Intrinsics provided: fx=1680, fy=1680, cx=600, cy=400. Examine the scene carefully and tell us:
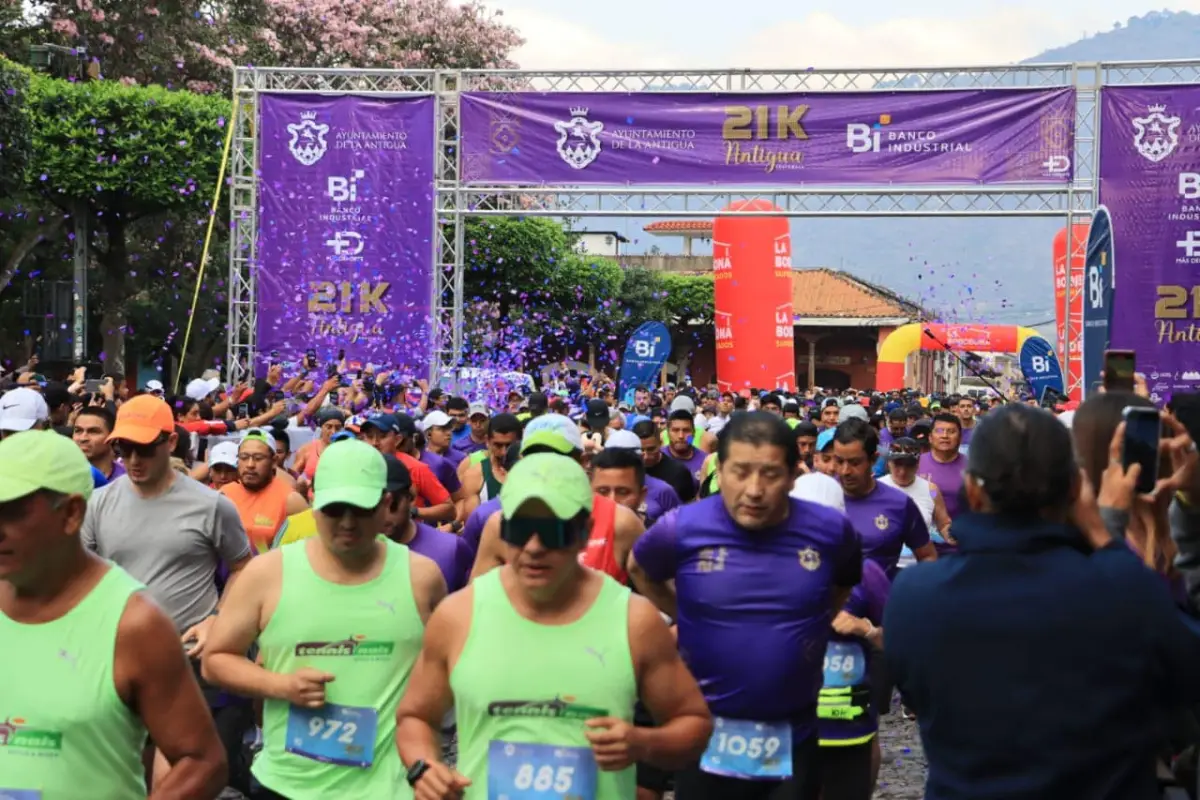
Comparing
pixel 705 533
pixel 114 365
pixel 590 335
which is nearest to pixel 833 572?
pixel 705 533

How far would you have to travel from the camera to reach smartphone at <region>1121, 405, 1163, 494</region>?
320cm

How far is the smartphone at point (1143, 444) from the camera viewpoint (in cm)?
320

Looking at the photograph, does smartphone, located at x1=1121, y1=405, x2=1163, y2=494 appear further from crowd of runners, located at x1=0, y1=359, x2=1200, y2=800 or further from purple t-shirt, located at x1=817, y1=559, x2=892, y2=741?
purple t-shirt, located at x1=817, y1=559, x2=892, y2=741

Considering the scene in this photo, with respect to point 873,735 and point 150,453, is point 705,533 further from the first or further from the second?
point 150,453

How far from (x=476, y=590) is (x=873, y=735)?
8.88 ft

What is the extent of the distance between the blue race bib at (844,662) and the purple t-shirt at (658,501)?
5.22 feet

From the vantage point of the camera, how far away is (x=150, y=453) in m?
6.19

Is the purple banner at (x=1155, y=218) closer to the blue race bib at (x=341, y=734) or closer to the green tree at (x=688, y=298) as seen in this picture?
the blue race bib at (x=341, y=734)

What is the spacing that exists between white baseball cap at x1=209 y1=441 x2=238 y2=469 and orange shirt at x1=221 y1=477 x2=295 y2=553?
66cm

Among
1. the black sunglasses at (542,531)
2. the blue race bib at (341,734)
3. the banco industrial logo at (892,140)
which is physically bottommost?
the blue race bib at (341,734)

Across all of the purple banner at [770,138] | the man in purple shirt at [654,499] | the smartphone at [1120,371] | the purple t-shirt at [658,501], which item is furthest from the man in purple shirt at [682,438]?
the purple banner at [770,138]

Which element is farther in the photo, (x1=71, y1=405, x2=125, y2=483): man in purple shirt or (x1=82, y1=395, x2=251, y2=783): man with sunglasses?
(x1=71, y1=405, x2=125, y2=483): man in purple shirt

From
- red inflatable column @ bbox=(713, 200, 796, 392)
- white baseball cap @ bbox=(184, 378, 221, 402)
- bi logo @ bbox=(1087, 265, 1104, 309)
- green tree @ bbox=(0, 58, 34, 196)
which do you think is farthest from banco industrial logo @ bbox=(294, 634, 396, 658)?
red inflatable column @ bbox=(713, 200, 796, 392)

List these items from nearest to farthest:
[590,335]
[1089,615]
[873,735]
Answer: [1089,615]
[873,735]
[590,335]
